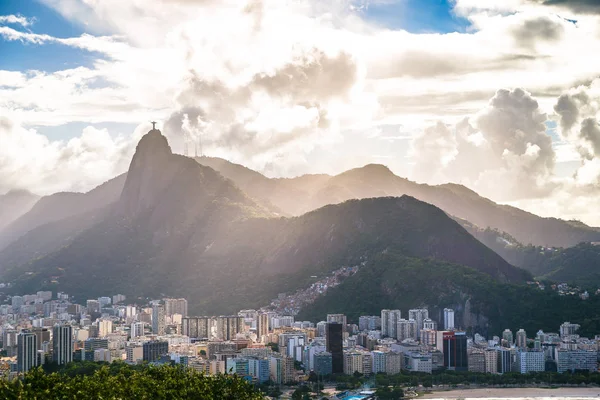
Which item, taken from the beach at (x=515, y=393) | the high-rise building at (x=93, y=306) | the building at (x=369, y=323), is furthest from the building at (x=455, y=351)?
the high-rise building at (x=93, y=306)

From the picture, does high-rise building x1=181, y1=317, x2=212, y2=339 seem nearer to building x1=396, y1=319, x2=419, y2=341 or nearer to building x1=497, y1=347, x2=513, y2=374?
building x1=396, y1=319, x2=419, y2=341

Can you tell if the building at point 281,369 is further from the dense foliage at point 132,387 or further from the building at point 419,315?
the dense foliage at point 132,387

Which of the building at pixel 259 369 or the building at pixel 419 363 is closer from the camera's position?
the building at pixel 259 369

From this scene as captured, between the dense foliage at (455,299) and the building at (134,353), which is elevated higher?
the dense foliage at (455,299)

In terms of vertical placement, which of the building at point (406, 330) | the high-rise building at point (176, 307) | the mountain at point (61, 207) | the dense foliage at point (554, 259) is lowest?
the building at point (406, 330)

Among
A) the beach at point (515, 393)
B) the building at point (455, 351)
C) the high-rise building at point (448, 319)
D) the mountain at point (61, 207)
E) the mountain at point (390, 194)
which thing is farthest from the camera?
the mountain at point (61, 207)

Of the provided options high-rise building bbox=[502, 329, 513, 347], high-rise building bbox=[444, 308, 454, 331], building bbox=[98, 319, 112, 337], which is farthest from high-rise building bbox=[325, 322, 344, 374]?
building bbox=[98, 319, 112, 337]

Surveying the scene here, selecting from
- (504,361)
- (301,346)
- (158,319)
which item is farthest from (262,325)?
(504,361)

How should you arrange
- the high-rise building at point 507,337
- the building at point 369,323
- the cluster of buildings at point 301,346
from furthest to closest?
the building at point 369,323
the high-rise building at point 507,337
the cluster of buildings at point 301,346
